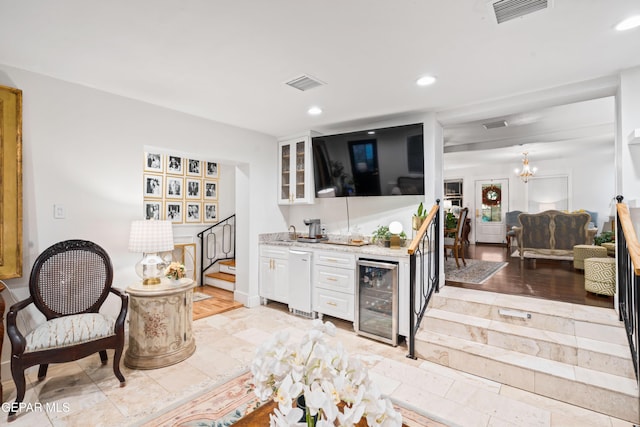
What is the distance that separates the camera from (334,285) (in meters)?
3.71

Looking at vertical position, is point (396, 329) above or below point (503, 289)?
below

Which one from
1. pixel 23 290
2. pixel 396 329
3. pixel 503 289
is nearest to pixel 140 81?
pixel 23 290

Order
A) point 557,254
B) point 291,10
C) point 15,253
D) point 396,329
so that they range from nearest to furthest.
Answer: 1. point 291,10
2. point 15,253
3. point 396,329
4. point 557,254

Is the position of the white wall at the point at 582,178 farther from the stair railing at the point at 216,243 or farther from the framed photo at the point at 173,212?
the framed photo at the point at 173,212

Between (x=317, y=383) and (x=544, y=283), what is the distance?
13.7ft

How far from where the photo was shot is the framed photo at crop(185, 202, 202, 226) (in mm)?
5480

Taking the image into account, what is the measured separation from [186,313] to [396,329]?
2090mm

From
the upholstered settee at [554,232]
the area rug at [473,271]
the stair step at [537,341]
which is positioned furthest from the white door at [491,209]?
the stair step at [537,341]

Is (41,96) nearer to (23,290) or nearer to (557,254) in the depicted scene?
(23,290)

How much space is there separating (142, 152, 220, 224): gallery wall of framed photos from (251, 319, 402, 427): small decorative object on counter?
14.8 feet

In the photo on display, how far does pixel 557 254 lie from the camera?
5707mm

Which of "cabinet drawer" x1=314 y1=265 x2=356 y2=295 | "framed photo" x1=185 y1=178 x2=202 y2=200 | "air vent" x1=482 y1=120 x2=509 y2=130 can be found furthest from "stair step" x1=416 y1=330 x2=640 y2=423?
"framed photo" x1=185 y1=178 x2=202 y2=200

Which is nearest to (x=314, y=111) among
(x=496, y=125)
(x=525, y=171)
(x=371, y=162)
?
(x=371, y=162)

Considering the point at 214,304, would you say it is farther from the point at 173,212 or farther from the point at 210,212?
the point at 210,212
